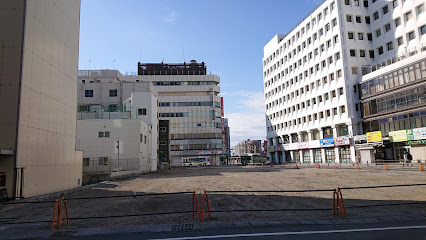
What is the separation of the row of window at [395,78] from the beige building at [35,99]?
43615 mm

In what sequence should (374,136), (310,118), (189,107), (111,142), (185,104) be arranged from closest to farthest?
(111,142) → (374,136) → (310,118) → (189,107) → (185,104)

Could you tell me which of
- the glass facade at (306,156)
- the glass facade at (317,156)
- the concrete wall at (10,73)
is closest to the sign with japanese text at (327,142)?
the glass facade at (317,156)

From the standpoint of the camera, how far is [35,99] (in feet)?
56.7

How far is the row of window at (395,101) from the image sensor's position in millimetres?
40281

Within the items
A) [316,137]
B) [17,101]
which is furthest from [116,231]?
[316,137]

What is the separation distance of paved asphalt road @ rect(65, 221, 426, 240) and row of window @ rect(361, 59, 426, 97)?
40.1 meters

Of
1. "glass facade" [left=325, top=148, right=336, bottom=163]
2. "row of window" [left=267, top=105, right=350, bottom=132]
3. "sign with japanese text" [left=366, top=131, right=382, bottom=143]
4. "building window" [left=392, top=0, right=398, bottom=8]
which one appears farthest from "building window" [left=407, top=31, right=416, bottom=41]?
"glass facade" [left=325, top=148, right=336, bottom=163]

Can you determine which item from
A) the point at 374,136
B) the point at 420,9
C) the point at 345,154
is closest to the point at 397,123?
the point at 374,136

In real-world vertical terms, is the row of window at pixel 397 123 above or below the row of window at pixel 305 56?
below

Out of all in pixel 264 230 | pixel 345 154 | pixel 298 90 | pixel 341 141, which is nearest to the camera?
pixel 264 230

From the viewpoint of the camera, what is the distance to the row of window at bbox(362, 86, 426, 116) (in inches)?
1586

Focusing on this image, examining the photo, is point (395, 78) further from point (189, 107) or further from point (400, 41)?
point (189, 107)

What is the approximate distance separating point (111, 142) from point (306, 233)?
125 feet

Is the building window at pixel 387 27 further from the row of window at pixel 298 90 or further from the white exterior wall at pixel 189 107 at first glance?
the white exterior wall at pixel 189 107
